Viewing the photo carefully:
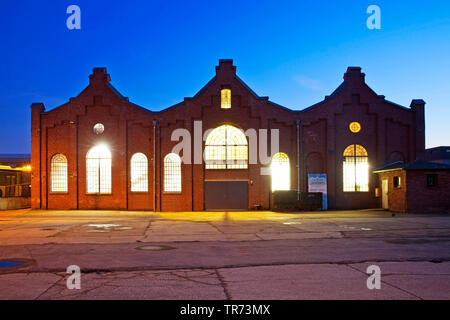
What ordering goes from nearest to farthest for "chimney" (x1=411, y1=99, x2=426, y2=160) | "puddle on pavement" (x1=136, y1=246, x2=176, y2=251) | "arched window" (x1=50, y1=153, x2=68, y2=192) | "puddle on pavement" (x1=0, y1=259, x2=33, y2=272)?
"puddle on pavement" (x1=0, y1=259, x2=33, y2=272), "puddle on pavement" (x1=136, y1=246, x2=176, y2=251), "arched window" (x1=50, y1=153, x2=68, y2=192), "chimney" (x1=411, y1=99, x2=426, y2=160)

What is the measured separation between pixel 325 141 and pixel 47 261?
24990mm

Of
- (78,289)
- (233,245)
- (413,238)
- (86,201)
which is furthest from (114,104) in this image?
(78,289)

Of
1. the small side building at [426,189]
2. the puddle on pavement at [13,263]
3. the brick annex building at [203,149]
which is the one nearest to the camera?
the puddle on pavement at [13,263]

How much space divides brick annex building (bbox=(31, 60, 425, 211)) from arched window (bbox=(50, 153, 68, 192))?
7cm

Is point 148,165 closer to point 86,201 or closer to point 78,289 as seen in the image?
point 86,201

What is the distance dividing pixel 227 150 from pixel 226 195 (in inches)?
127

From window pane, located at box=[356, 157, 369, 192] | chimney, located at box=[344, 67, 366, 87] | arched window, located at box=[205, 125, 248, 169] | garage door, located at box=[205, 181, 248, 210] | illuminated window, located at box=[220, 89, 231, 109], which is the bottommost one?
garage door, located at box=[205, 181, 248, 210]

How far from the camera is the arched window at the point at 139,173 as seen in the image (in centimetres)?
3197

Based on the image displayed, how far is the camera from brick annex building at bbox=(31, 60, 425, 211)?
3180cm

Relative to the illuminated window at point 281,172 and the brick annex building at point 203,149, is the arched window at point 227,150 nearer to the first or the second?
the brick annex building at point 203,149

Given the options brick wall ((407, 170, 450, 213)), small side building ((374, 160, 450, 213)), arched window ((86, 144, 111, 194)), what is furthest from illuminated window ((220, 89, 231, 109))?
brick wall ((407, 170, 450, 213))

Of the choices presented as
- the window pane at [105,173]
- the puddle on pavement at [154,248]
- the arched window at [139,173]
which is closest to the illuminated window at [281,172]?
the arched window at [139,173]

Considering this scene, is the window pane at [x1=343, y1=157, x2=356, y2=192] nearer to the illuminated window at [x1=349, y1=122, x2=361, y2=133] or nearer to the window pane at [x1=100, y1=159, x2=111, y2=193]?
the illuminated window at [x1=349, y1=122, x2=361, y2=133]

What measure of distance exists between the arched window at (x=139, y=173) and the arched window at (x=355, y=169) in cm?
1448
